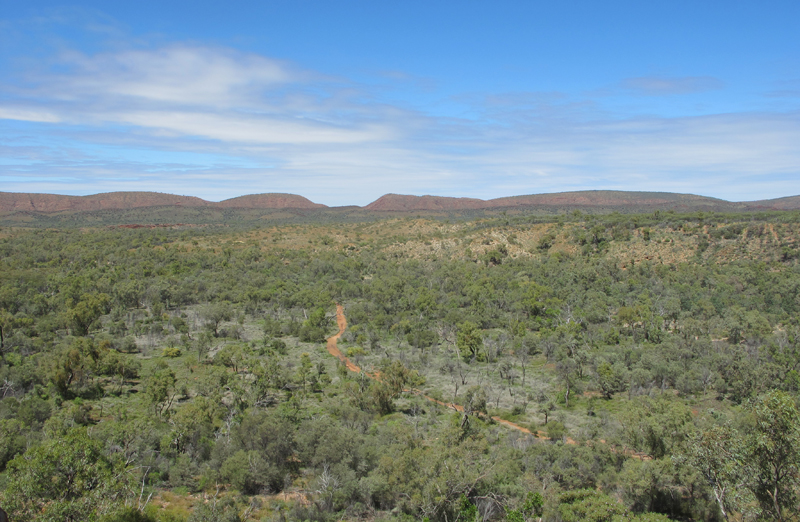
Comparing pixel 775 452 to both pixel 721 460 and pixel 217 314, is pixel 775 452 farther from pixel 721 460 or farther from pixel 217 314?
pixel 217 314

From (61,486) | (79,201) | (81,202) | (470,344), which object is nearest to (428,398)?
(470,344)

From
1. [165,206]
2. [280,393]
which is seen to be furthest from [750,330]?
[165,206]

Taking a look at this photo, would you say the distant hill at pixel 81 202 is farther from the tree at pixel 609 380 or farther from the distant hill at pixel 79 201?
the tree at pixel 609 380

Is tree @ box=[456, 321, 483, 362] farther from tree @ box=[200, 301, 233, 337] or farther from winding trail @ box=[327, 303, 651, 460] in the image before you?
tree @ box=[200, 301, 233, 337]

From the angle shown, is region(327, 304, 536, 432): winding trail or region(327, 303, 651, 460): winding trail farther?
region(327, 304, 536, 432): winding trail

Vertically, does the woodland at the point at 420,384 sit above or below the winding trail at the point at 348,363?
above

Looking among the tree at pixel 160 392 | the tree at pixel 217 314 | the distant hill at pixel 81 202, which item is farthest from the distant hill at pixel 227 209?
the tree at pixel 160 392

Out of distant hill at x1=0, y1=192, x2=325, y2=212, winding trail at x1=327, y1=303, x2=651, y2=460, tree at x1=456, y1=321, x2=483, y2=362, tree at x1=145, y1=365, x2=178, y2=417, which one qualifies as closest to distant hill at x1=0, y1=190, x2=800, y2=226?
distant hill at x1=0, y1=192, x2=325, y2=212
